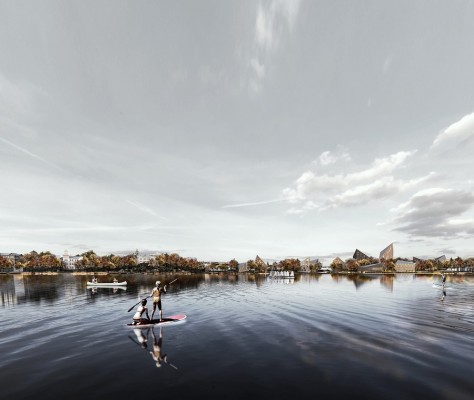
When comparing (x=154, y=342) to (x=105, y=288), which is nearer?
(x=154, y=342)

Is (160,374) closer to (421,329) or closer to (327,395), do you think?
(327,395)

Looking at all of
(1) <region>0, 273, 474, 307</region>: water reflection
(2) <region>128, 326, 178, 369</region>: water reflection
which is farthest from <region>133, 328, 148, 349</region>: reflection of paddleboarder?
(1) <region>0, 273, 474, 307</region>: water reflection

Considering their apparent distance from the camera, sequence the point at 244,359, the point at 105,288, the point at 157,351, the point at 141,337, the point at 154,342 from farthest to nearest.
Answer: the point at 105,288 < the point at 141,337 < the point at 154,342 < the point at 157,351 < the point at 244,359

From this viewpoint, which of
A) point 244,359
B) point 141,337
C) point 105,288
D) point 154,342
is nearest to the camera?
point 244,359

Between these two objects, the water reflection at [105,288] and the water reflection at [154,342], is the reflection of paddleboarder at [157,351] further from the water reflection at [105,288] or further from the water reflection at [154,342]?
the water reflection at [105,288]

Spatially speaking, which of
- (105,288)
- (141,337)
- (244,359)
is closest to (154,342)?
(141,337)

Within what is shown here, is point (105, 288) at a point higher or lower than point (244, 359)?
lower

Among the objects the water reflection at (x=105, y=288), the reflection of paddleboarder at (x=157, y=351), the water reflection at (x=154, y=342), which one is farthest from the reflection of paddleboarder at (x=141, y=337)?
the water reflection at (x=105, y=288)

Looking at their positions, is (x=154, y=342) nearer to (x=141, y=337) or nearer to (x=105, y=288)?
(x=141, y=337)

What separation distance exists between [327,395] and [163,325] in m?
17.6

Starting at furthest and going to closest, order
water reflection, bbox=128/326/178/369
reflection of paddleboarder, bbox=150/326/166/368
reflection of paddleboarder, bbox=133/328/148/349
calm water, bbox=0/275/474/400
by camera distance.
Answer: reflection of paddleboarder, bbox=133/328/148/349 → reflection of paddleboarder, bbox=150/326/166/368 → water reflection, bbox=128/326/178/369 → calm water, bbox=0/275/474/400

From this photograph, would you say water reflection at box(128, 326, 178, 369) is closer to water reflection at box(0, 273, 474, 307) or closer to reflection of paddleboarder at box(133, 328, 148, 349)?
reflection of paddleboarder at box(133, 328, 148, 349)

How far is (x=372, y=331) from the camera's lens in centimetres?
2214

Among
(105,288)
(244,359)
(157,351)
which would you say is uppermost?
(157,351)
